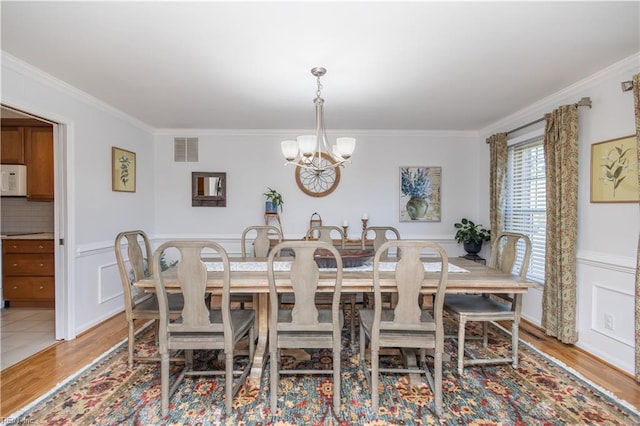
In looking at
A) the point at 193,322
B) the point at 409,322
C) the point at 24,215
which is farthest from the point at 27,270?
the point at 409,322

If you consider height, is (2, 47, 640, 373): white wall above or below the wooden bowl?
above

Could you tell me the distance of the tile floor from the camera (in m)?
2.64

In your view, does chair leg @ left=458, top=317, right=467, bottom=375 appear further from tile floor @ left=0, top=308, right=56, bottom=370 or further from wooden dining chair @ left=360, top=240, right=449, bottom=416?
tile floor @ left=0, top=308, right=56, bottom=370

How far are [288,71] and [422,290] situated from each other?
2.01 meters

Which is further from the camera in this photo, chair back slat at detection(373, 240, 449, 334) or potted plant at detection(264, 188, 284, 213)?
potted plant at detection(264, 188, 284, 213)

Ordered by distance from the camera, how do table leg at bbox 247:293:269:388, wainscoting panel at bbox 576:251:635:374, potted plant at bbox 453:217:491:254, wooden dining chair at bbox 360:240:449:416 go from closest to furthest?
wooden dining chair at bbox 360:240:449:416 < table leg at bbox 247:293:269:388 < wainscoting panel at bbox 576:251:635:374 < potted plant at bbox 453:217:491:254

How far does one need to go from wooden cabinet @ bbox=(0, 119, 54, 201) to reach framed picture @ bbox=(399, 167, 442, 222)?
4.67m

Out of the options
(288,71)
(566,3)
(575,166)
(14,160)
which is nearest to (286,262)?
(288,71)

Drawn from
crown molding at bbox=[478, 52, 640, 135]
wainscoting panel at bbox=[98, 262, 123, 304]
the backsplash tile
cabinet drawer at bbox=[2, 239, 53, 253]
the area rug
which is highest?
crown molding at bbox=[478, 52, 640, 135]

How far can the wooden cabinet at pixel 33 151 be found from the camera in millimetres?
3770

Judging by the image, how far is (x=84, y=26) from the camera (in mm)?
1932

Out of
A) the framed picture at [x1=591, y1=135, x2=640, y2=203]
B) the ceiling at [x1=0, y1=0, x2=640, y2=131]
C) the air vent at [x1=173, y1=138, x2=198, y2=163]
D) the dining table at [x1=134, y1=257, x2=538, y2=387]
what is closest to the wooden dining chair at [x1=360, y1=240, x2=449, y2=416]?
the dining table at [x1=134, y1=257, x2=538, y2=387]

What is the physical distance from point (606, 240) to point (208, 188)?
4533mm

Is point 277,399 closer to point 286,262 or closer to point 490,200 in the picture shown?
point 286,262
